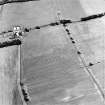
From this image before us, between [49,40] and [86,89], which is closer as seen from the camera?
[86,89]

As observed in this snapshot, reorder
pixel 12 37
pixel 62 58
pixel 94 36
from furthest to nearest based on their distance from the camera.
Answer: pixel 12 37 < pixel 94 36 < pixel 62 58

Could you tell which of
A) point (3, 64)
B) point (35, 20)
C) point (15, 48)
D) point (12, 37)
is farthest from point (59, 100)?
point (35, 20)

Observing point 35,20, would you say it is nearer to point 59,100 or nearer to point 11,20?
point 11,20

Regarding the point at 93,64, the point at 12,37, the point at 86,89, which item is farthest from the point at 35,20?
the point at 86,89

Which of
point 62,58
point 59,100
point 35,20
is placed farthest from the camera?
point 35,20

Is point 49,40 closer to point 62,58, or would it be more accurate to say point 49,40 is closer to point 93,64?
point 62,58

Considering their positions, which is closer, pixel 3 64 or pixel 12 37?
pixel 3 64

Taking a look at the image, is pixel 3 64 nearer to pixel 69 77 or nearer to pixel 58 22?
pixel 69 77

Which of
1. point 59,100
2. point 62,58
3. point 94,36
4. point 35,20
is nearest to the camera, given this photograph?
point 59,100

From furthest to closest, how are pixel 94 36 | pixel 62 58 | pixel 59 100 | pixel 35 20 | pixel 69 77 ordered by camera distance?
pixel 35 20 < pixel 94 36 < pixel 62 58 < pixel 69 77 < pixel 59 100
